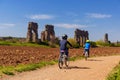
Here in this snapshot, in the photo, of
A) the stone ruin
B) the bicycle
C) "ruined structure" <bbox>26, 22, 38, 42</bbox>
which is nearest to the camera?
the bicycle

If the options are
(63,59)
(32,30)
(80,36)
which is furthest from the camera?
(80,36)

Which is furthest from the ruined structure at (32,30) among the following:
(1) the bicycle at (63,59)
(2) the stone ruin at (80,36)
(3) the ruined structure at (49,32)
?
(1) the bicycle at (63,59)

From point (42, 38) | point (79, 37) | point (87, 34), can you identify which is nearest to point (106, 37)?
point (87, 34)

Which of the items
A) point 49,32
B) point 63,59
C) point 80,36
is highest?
point 49,32

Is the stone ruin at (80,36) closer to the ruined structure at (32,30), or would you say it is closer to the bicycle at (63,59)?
the ruined structure at (32,30)

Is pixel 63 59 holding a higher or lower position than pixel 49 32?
lower

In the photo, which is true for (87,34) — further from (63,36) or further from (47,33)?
(63,36)

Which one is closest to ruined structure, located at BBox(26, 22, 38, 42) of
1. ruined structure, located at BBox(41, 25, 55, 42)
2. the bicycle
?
ruined structure, located at BBox(41, 25, 55, 42)

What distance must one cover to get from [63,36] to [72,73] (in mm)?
2994

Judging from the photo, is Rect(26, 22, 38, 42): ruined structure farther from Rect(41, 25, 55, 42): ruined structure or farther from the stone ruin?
the stone ruin

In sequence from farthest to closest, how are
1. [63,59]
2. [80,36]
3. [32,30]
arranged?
[80,36]
[32,30]
[63,59]

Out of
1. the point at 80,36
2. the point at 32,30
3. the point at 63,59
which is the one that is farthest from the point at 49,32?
the point at 63,59

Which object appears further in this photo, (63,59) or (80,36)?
(80,36)

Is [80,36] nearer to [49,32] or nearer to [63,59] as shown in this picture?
[49,32]
